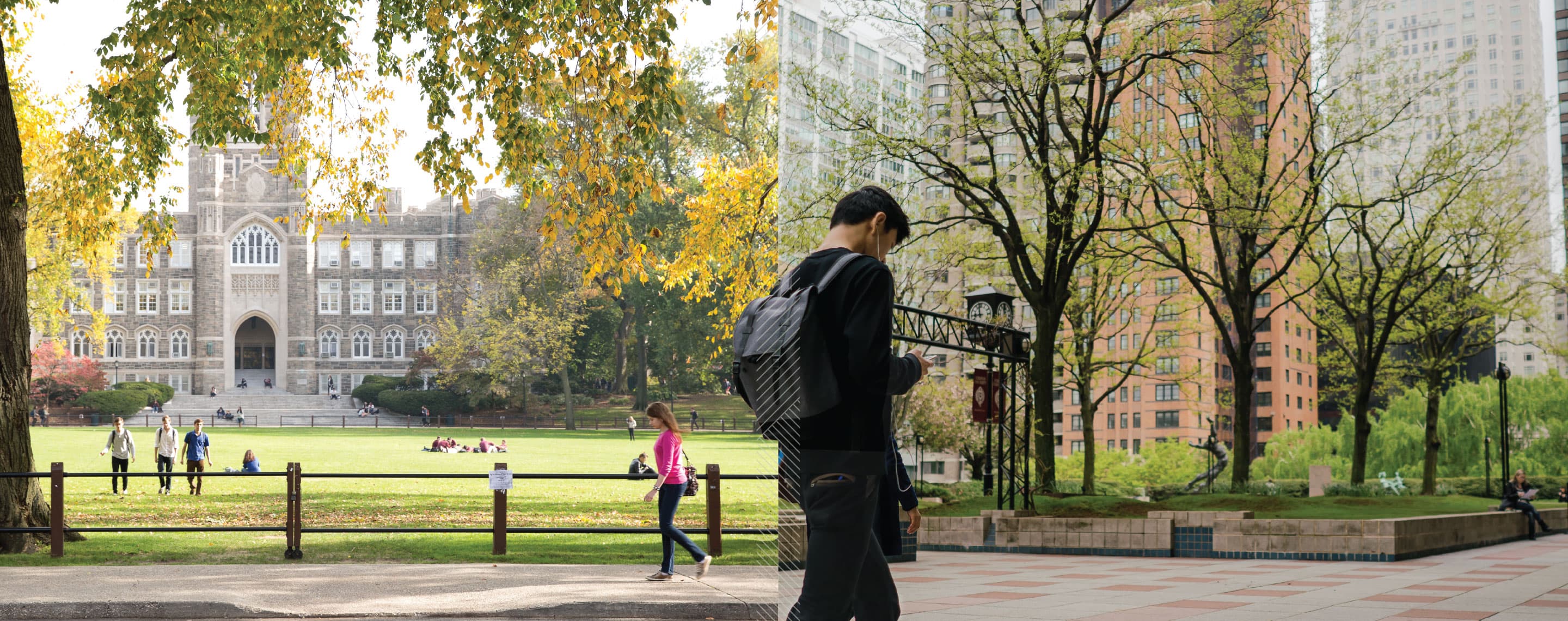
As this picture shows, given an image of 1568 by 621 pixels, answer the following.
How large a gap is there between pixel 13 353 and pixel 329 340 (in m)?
46.0

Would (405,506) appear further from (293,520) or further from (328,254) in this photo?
(328,254)

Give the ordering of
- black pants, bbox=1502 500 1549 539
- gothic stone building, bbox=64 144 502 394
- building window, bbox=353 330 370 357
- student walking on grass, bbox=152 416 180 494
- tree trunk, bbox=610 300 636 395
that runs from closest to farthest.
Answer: black pants, bbox=1502 500 1549 539
student walking on grass, bbox=152 416 180 494
tree trunk, bbox=610 300 636 395
gothic stone building, bbox=64 144 502 394
building window, bbox=353 330 370 357

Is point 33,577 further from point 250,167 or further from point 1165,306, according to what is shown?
point 250,167

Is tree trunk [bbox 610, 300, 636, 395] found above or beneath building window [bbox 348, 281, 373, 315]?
beneath

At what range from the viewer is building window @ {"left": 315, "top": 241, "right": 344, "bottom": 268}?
189 ft

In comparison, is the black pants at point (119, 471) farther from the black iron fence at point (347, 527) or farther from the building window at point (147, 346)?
the building window at point (147, 346)

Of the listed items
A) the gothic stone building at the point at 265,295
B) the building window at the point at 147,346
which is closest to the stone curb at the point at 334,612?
the gothic stone building at the point at 265,295

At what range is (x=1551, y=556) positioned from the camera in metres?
15.3

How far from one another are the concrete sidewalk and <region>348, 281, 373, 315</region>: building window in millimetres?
45337

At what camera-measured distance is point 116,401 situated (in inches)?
1758

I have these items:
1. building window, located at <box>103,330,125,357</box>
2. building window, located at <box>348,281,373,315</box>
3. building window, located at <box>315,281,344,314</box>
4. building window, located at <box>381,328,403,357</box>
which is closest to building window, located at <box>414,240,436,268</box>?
building window, located at <box>348,281,373,315</box>

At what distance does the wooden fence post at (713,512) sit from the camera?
1197 cm

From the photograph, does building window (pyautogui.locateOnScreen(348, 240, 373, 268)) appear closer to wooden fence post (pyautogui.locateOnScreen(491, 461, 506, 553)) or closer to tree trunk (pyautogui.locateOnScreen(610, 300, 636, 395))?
tree trunk (pyautogui.locateOnScreen(610, 300, 636, 395))

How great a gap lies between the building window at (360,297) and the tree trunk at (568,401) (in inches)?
889
